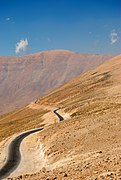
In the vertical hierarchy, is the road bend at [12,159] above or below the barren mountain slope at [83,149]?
below

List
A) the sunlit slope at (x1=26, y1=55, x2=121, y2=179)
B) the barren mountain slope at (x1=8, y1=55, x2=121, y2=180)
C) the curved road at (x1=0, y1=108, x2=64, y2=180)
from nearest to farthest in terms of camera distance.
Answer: the barren mountain slope at (x1=8, y1=55, x2=121, y2=180) → the sunlit slope at (x1=26, y1=55, x2=121, y2=179) → the curved road at (x1=0, y1=108, x2=64, y2=180)

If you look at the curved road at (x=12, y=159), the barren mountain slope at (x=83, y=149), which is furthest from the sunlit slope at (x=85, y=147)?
the curved road at (x=12, y=159)

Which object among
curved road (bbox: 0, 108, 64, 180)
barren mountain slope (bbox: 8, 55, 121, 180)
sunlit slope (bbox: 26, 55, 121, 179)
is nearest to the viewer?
barren mountain slope (bbox: 8, 55, 121, 180)

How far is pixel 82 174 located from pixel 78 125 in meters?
30.9

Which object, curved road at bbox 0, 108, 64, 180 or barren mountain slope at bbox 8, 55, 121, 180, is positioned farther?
curved road at bbox 0, 108, 64, 180

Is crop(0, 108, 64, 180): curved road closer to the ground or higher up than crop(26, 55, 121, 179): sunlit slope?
closer to the ground

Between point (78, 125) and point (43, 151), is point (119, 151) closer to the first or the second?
point (43, 151)

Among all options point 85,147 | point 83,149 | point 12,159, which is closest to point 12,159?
point 12,159

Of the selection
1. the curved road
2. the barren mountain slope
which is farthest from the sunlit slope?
the curved road

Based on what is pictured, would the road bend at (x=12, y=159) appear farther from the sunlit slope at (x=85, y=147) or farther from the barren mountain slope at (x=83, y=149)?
the sunlit slope at (x=85, y=147)

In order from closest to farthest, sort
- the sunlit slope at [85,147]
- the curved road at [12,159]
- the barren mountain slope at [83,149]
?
the barren mountain slope at [83,149]
the sunlit slope at [85,147]
the curved road at [12,159]

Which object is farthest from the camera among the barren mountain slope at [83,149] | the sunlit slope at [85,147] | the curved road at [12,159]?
the curved road at [12,159]

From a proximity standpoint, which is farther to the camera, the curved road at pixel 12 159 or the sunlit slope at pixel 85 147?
the curved road at pixel 12 159

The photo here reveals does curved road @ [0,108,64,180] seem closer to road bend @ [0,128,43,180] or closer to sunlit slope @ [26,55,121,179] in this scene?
road bend @ [0,128,43,180]
